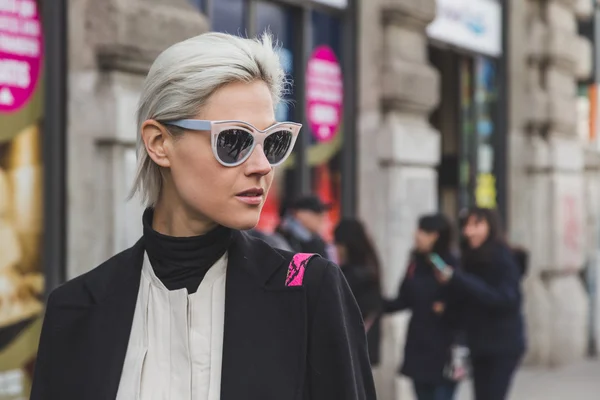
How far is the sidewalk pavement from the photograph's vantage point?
9745 millimetres

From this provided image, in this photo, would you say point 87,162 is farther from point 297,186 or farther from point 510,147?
point 510,147

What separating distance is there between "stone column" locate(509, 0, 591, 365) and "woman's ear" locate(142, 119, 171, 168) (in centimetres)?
1005

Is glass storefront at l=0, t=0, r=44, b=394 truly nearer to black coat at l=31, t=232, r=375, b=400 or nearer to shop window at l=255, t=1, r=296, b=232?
shop window at l=255, t=1, r=296, b=232

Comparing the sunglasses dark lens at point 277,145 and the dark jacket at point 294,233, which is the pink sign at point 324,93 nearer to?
the dark jacket at point 294,233

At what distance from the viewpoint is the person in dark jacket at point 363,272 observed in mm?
6066

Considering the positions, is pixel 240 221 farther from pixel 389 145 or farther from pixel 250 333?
pixel 389 145

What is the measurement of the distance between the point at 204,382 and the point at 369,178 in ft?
22.4

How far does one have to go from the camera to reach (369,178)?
28.2 feet

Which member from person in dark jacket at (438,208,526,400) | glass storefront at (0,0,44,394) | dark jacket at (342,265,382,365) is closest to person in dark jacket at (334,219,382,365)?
dark jacket at (342,265,382,365)

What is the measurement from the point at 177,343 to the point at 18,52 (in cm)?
390

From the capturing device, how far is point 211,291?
1.88 meters

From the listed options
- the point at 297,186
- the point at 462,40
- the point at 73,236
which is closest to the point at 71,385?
the point at 73,236

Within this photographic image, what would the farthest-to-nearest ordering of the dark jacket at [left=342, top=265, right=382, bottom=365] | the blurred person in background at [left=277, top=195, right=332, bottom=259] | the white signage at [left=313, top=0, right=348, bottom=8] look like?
1. the white signage at [left=313, top=0, right=348, bottom=8]
2. the blurred person in background at [left=277, top=195, right=332, bottom=259]
3. the dark jacket at [left=342, top=265, right=382, bottom=365]

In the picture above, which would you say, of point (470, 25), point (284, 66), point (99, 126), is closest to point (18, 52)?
point (99, 126)
